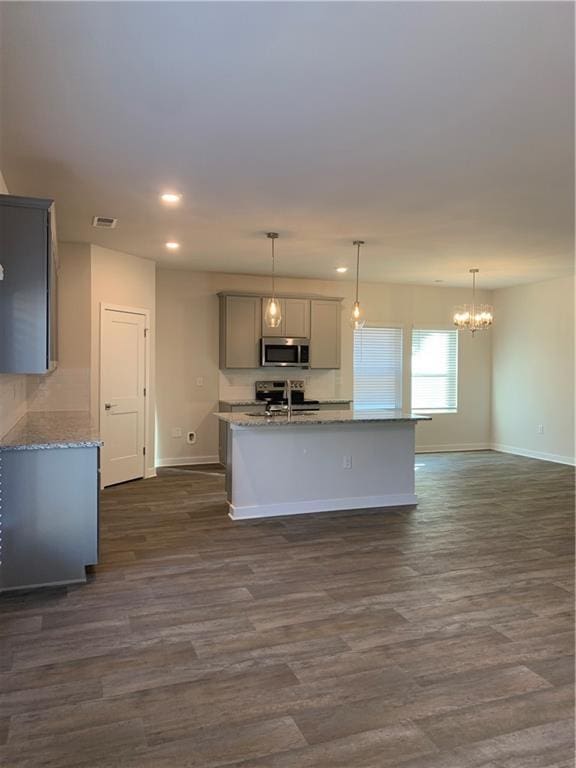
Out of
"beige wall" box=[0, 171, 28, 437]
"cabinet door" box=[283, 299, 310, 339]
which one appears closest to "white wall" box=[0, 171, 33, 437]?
"beige wall" box=[0, 171, 28, 437]

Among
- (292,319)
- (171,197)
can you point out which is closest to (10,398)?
(171,197)

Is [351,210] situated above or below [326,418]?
above

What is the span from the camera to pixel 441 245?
A: 592 cm

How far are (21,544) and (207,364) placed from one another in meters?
4.58

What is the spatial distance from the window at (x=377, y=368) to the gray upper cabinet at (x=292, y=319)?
1.06 metres

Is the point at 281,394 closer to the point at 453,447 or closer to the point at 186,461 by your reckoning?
the point at 186,461

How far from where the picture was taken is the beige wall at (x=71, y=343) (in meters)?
5.88

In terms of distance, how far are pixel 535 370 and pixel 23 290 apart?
7484 millimetres

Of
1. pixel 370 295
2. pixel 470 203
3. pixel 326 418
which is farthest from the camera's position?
pixel 370 295

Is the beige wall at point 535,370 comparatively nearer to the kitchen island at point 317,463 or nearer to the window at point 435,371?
the window at point 435,371

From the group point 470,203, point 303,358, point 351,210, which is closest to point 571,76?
point 470,203

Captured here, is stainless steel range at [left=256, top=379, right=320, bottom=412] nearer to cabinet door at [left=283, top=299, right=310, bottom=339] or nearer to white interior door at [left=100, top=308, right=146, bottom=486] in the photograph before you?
cabinet door at [left=283, top=299, right=310, bottom=339]

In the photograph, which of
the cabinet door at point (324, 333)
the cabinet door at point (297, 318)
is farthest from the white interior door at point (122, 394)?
the cabinet door at point (324, 333)

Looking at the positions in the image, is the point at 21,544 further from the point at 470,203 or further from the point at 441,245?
the point at 441,245
